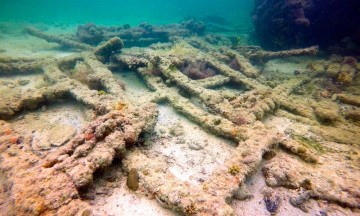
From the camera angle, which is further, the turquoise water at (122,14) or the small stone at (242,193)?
the turquoise water at (122,14)

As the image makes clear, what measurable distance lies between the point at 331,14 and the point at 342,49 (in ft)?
7.31

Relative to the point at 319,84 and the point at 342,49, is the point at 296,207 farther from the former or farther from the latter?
the point at 342,49

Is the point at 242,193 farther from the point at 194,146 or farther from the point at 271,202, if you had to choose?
the point at 194,146

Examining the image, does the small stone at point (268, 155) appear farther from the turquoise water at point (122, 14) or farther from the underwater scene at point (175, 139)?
the turquoise water at point (122, 14)

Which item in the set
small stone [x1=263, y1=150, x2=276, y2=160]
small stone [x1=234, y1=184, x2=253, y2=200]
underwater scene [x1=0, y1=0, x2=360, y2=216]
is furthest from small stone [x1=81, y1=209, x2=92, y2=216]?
small stone [x1=263, y1=150, x2=276, y2=160]

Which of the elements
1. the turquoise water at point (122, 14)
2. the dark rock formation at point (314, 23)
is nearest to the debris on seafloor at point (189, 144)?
the dark rock formation at point (314, 23)

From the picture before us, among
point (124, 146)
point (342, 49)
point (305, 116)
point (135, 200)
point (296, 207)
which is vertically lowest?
point (342, 49)

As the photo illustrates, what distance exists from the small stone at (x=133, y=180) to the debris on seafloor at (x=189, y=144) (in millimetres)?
16

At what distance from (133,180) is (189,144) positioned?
5.29 ft

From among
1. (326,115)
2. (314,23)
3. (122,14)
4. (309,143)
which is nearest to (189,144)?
(309,143)

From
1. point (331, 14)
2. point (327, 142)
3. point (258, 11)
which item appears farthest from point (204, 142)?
point (258, 11)

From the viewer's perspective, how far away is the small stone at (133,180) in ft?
11.7

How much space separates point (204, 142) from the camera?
16.1 ft

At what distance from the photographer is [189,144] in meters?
4.82
